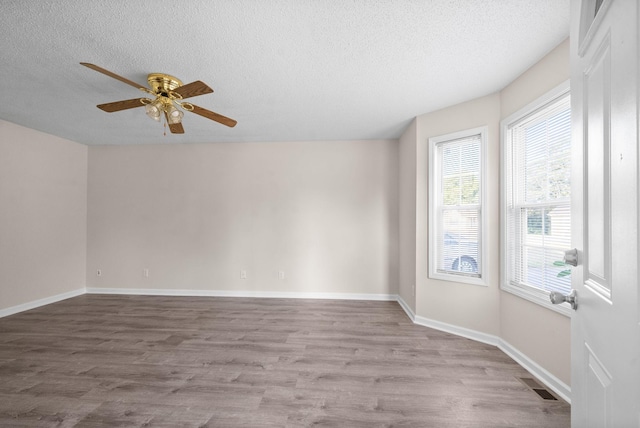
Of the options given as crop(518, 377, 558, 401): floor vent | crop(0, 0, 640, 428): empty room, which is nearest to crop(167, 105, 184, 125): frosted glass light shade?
crop(0, 0, 640, 428): empty room

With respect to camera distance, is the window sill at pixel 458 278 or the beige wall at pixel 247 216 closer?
the window sill at pixel 458 278

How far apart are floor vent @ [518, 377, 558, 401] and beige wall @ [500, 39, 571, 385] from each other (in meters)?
0.14

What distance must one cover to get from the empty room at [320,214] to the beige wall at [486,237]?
2 centimetres

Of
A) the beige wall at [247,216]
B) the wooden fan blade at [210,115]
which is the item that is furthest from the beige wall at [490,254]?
the wooden fan blade at [210,115]

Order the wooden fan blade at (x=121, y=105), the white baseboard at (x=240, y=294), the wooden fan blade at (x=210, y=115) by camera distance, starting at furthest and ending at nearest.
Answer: the white baseboard at (x=240, y=294) < the wooden fan blade at (x=210, y=115) < the wooden fan blade at (x=121, y=105)

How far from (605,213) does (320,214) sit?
3846 mm

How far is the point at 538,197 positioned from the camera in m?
2.30

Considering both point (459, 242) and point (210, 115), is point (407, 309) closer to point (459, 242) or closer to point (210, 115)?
point (459, 242)

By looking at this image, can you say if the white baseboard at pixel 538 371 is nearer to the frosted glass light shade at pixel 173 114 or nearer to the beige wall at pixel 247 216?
the beige wall at pixel 247 216

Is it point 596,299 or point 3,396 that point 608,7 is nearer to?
point 596,299

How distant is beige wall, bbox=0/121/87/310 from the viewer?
3617 millimetres

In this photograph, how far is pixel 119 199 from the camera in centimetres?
471

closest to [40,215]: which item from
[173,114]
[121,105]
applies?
[121,105]

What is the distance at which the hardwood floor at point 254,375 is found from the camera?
5.77 ft
